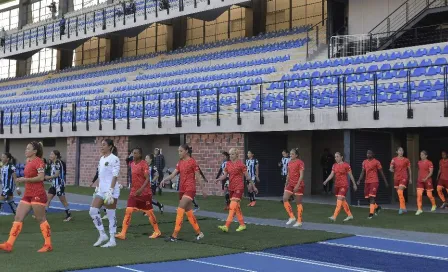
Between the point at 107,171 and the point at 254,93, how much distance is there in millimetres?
13563

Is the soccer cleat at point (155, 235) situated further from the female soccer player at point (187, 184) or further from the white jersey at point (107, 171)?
the white jersey at point (107, 171)

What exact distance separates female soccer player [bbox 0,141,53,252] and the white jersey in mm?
1139

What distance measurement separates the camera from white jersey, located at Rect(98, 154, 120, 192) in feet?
36.2

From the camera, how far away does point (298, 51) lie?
28016 mm

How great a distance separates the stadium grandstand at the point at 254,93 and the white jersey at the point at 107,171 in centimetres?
134

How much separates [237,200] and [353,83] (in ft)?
29.5

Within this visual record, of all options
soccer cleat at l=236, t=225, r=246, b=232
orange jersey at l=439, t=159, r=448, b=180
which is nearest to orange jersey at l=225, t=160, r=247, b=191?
soccer cleat at l=236, t=225, r=246, b=232

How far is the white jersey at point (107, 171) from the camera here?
434 inches

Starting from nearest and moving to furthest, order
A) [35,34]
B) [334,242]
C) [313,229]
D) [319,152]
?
[334,242]
[313,229]
[319,152]
[35,34]

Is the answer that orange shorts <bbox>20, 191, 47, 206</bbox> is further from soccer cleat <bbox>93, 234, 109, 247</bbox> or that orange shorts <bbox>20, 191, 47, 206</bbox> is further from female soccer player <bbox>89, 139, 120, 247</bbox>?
soccer cleat <bbox>93, 234, 109, 247</bbox>

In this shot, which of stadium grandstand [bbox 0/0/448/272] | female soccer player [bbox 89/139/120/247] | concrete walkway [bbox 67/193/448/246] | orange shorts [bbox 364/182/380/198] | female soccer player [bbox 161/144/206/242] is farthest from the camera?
stadium grandstand [bbox 0/0/448/272]

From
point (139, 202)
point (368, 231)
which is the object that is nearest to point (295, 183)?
point (368, 231)

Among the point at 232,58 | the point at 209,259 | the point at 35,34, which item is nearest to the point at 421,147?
the point at 232,58

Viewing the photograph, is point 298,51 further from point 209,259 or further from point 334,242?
point 209,259
